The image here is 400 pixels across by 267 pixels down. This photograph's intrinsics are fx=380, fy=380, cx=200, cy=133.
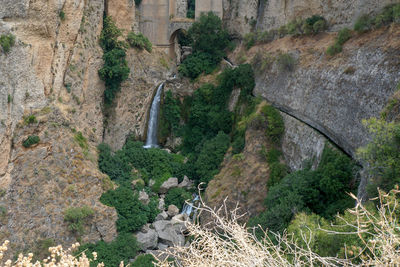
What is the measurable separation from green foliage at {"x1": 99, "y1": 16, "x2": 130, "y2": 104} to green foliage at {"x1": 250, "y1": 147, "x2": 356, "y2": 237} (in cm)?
1436

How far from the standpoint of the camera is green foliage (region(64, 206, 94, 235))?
737 inches

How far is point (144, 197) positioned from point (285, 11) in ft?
51.0

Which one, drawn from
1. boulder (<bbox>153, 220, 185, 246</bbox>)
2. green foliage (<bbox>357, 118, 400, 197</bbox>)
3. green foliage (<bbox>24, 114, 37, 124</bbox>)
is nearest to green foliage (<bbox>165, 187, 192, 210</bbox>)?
boulder (<bbox>153, 220, 185, 246</bbox>)

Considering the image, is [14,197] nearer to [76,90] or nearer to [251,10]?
[76,90]

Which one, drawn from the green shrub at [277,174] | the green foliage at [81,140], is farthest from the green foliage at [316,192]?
the green foliage at [81,140]

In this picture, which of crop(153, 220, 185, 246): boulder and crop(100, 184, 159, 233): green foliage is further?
crop(100, 184, 159, 233): green foliage

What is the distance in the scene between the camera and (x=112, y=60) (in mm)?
25297

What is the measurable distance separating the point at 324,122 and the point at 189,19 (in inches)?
767

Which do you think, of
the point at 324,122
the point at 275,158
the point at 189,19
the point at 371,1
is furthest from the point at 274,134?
the point at 189,19

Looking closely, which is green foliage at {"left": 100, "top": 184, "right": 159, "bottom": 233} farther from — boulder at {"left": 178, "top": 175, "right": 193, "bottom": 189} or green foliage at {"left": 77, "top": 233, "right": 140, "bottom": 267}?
boulder at {"left": 178, "top": 175, "right": 193, "bottom": 189}

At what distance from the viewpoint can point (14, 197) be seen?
1853 centimetres

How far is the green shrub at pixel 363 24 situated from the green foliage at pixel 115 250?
14782 mm

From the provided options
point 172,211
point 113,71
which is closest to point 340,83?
point 172,211

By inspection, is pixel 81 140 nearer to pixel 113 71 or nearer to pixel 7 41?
pixel 113 71
